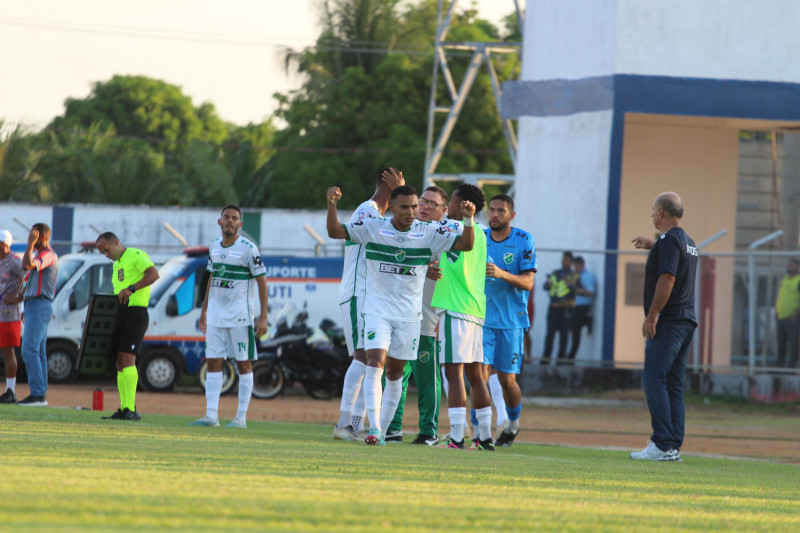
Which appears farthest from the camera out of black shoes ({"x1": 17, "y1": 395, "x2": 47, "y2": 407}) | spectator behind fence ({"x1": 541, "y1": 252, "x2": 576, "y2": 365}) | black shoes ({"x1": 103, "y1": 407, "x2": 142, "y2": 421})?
spectator behind fence ({"x1": 541, "y1": 252, "x2": 576, "y2": 365})

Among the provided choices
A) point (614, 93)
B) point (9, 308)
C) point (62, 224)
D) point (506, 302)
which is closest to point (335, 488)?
point (506, 302)

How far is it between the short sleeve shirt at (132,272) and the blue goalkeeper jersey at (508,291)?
3.30 m

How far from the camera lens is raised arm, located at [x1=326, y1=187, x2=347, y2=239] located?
908cm

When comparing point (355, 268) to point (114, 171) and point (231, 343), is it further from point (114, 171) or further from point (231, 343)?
point (114, 171)

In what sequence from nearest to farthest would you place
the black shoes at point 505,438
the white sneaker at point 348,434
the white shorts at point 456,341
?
the white sneaker at point 348,434 < the white shorts at point 456,341 < the black shoes at point 505,438

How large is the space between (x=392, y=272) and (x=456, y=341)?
980 mm

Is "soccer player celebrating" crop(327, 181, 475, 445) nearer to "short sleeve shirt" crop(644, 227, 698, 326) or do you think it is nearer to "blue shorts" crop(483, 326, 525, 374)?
"blue shorts" crop(483, 326, 525, 374)

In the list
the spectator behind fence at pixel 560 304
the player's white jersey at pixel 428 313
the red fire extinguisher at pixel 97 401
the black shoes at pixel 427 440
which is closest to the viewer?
the player's white jersey at pixel 428 313

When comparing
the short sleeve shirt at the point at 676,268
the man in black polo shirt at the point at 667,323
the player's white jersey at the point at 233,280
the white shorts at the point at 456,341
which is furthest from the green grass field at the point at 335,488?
the player's white jersey at the point at 233,280

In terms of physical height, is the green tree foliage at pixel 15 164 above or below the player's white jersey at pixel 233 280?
above

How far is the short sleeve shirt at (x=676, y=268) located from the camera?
33.3 feet

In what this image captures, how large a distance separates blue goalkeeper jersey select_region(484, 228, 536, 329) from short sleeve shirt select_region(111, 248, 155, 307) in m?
3.30

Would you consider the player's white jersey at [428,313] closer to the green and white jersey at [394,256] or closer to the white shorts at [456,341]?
the white shorts at [456,341]

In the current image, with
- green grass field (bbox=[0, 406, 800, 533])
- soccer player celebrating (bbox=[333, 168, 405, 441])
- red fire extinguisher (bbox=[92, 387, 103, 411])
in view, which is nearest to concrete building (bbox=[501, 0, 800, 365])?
red fire extinguisher (bbox=[92, 387, 103, 411])
